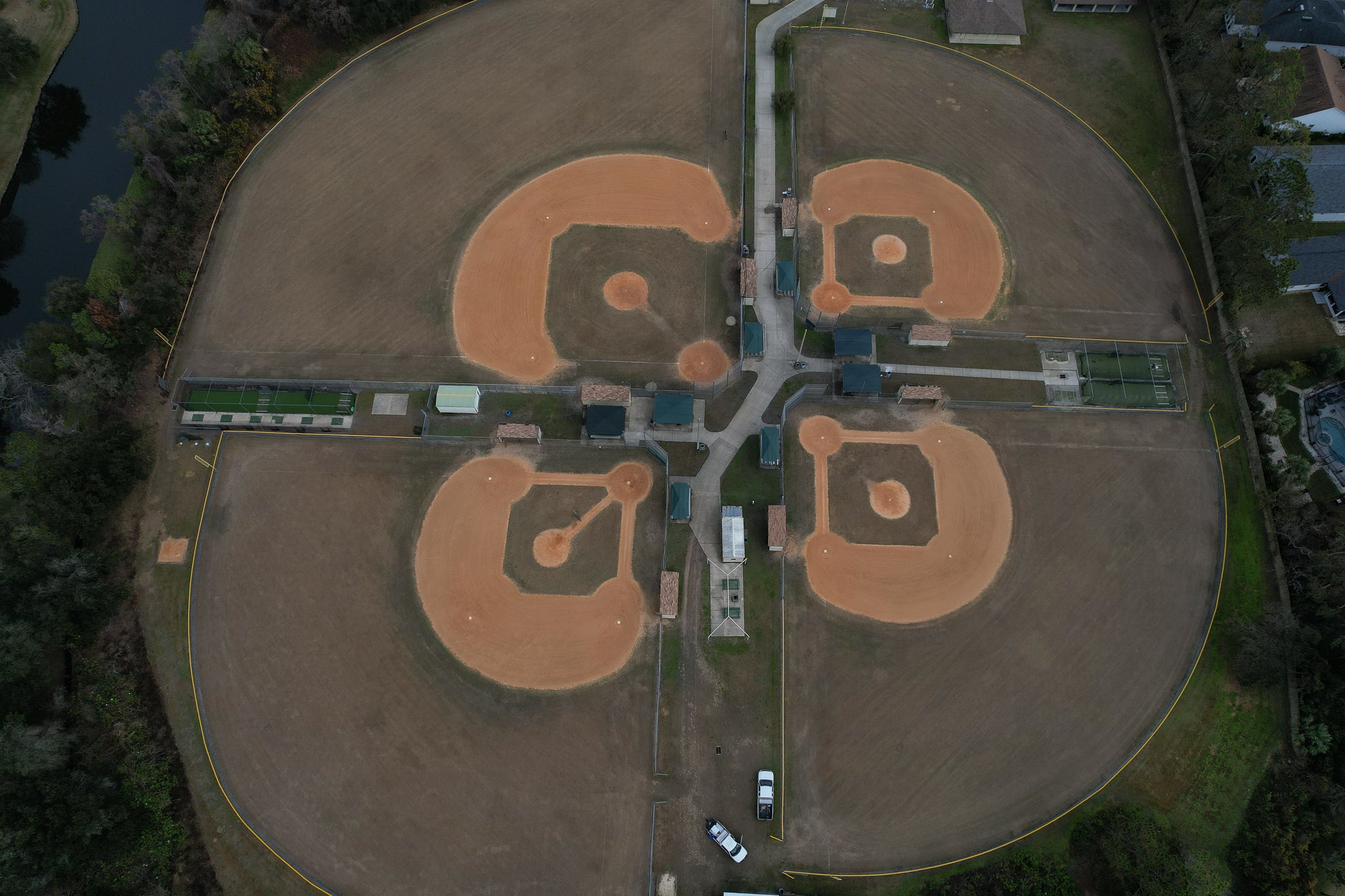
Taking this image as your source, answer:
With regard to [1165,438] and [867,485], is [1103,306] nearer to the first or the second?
[1165,438]

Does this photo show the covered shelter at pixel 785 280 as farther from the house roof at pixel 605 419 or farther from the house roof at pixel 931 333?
the house roof at pixel 605 419

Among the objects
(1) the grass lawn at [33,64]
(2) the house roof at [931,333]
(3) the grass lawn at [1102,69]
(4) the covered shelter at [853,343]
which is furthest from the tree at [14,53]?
(2) the house roof at [931,333]

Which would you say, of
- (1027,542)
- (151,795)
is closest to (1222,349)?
(1027,542)

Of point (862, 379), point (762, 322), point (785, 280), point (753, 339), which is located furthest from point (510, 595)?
point (785, 280)

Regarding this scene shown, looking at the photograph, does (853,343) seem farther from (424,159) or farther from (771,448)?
(424,159)

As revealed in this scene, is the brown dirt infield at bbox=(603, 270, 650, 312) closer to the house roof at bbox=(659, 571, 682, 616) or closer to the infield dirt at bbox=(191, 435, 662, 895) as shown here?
the infield dirt at bbox=(191, 435, 662, 895)

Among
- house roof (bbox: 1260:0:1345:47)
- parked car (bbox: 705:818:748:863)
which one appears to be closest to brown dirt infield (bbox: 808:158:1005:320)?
house roof (bbox: 1260:0:1345:47)
